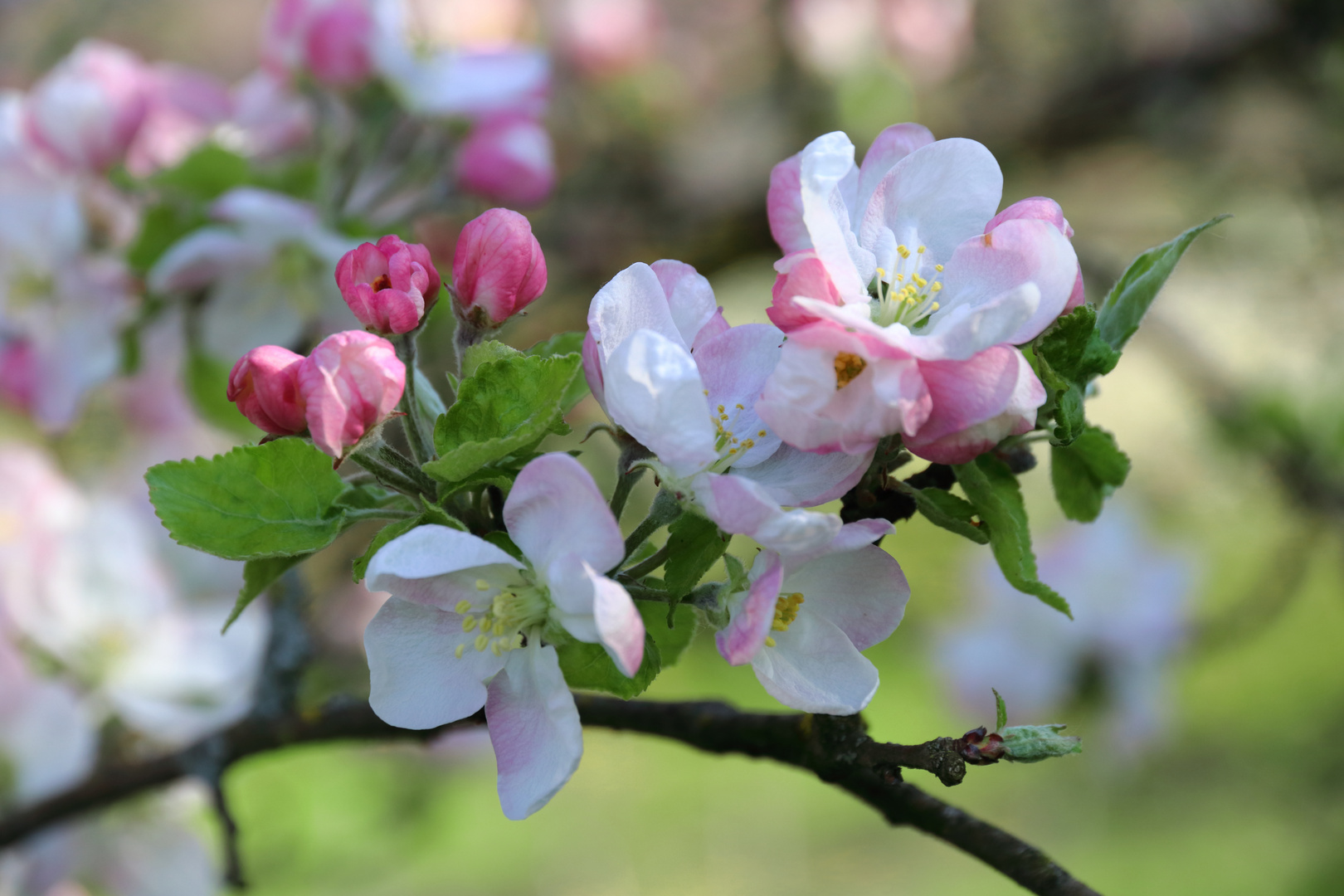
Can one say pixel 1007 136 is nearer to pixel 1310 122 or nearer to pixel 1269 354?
pixel 1310 122

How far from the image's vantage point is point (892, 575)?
0.40 m

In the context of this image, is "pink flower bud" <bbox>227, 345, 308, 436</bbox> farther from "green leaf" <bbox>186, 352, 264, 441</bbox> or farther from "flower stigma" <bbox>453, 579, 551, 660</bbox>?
"green leaf" <bbox>186, 352, 264, 441</bbox>

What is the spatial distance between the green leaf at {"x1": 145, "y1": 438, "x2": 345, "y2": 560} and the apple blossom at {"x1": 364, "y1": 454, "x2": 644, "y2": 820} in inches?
1.8

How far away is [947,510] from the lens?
0.43 m

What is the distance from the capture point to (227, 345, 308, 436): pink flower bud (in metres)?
0.39

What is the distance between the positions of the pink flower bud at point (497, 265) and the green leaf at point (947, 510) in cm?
16

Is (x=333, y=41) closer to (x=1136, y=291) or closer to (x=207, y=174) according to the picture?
(x=207, y=174)

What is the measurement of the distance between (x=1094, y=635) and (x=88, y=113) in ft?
4.35

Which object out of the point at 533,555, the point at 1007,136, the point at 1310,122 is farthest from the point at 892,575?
the point at 1310,122

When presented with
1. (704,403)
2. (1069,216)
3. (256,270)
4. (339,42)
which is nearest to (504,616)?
(704,403)

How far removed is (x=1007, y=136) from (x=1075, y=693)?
866 millimetres

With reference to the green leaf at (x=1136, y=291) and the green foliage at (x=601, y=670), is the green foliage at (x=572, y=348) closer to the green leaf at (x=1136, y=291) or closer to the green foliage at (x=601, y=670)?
the green foliage at (x=601, y=670)

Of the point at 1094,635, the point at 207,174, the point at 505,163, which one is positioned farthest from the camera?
the point at 1094,635

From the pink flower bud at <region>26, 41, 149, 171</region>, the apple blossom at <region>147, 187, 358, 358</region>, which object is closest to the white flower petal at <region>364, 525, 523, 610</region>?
the apple blossom at <region>147, 187, 358, 358</region>
